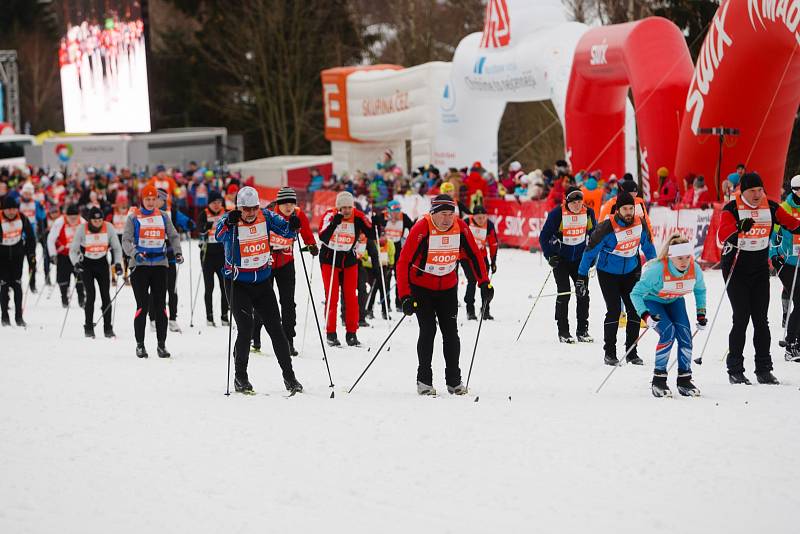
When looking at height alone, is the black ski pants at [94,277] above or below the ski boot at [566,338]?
above

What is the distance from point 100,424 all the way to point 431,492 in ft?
9.82

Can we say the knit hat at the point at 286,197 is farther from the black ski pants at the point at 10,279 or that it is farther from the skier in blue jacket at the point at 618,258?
the black ski pants at the point at 10,279

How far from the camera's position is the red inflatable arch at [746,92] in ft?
57.3

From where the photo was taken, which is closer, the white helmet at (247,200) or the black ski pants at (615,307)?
the white helmet at (247,200)

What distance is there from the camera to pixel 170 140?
45.7 m

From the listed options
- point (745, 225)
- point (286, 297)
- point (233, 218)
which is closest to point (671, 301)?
point (745, 225)

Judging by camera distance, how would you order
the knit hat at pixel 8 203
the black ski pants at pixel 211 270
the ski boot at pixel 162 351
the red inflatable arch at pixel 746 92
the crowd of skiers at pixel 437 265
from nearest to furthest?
the crowd of skiers at pixel 437 265
the ski boot at pixel 162 351
the black ski pants at pixel 211 270
the knit hat at pixel 8 203
the red inflatable arch at pixel 746 92

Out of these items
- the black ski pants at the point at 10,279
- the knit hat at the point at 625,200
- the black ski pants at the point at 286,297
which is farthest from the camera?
the black ski pants at the point at 10,279

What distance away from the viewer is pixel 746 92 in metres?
18.3

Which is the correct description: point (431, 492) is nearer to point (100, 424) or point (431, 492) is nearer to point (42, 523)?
point (42, 523)

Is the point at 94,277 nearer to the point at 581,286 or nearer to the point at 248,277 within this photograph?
the point at 248,277

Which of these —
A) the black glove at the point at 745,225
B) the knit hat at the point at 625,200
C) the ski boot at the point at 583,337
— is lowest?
the ski boot at the point at 583,337

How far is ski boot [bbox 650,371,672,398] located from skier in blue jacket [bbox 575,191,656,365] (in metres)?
1.57

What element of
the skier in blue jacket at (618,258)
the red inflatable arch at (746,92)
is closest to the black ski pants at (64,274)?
the skier in blue jacket at (618,258)
